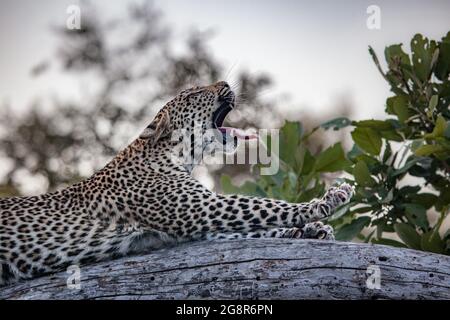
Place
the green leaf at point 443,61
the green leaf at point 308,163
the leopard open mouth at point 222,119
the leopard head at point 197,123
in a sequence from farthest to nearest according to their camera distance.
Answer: the green leaf at point 308,163
the green leaf at point 443,61
the leopard open mouth at point 222,119
the leopard head at point 197,123

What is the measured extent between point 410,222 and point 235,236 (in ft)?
7.44

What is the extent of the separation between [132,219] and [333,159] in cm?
266

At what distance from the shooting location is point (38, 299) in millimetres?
6055

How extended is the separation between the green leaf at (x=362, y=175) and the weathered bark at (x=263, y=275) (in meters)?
1.51

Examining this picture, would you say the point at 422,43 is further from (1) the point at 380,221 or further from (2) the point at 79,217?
(2) the point at 79,217

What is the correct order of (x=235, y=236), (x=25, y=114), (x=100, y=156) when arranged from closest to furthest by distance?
1. (x=235, y=236)
2. (x=100, y=156)
3. (x=25, y=114)

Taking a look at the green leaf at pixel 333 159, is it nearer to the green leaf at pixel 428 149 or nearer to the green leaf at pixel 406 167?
the green leaf at pixel 406 167

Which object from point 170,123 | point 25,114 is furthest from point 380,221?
point 25,114

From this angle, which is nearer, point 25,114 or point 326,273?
point 326,273

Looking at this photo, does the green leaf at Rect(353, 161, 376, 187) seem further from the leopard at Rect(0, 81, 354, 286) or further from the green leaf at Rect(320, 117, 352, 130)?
the green leaf at Rect(320, 117, 352, 130)

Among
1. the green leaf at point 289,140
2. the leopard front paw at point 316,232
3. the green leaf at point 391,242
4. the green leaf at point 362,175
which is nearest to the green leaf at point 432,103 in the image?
the green leaf at point 362,175

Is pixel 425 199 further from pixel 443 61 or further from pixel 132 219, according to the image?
pixel 132 219

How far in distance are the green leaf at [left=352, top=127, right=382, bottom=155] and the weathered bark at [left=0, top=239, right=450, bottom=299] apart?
6.39 ft

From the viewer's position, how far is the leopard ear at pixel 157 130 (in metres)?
7.27
